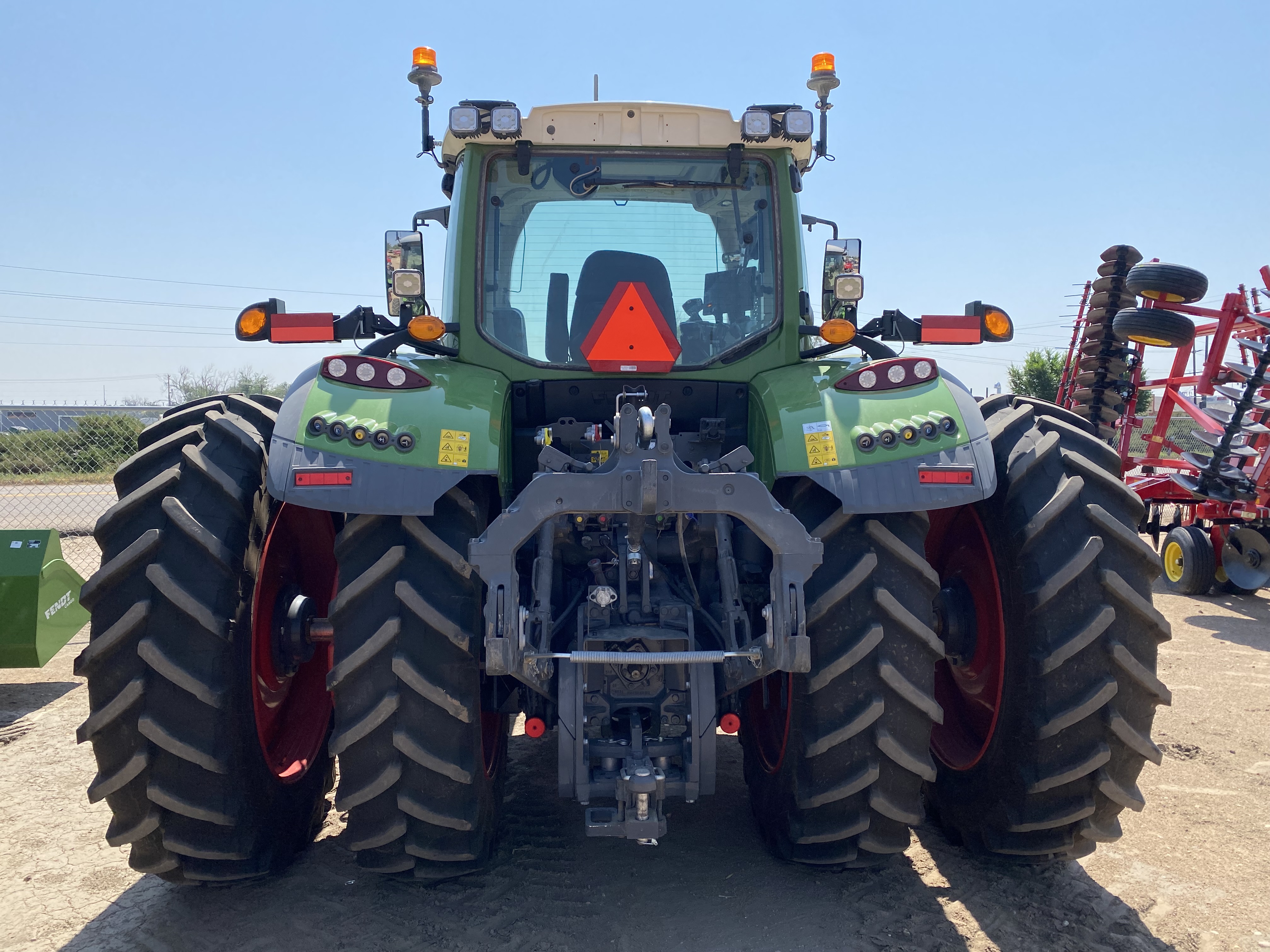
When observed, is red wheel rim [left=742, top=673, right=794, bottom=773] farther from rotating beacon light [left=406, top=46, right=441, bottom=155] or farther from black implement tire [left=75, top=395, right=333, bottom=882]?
rotating beacon light [left=406, top=46, right=441, bottom=155]

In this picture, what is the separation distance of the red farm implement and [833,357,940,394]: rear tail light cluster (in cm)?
633

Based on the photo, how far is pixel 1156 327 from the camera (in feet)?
26.3

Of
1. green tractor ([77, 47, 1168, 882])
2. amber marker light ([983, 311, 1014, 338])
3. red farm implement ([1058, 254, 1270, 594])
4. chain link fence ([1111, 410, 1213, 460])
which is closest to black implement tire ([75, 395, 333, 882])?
green tractor ([77, 47, 1168, 882])

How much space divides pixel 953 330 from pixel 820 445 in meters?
1.05

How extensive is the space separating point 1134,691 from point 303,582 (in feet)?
9.70

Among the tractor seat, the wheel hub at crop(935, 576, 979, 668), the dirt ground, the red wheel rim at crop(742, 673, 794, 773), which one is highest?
the tractor seat

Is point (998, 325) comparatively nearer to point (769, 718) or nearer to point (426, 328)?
point (769, 718)

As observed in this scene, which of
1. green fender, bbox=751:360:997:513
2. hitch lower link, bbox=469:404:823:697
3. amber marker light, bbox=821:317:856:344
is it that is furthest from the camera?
amber marker light, bbox=821:317:856:344

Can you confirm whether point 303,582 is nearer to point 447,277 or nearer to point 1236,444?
point 447,277

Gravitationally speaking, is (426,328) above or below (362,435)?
above

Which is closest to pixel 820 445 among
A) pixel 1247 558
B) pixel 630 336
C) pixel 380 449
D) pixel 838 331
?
pixel 838 331

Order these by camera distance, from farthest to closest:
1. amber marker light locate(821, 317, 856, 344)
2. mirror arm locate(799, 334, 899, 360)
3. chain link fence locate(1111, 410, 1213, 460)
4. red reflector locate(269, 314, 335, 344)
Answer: chain link fence locate(1111, 410, 1213, 460) < mirror arm locate(799, 334, 899, 360) < amber marker light locate(821, 317, 856, 344) < red reflector locate(269, 314, 335, 344)

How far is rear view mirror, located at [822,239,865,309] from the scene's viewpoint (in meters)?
3.62

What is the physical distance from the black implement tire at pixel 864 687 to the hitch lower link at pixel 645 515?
8.0 inches
